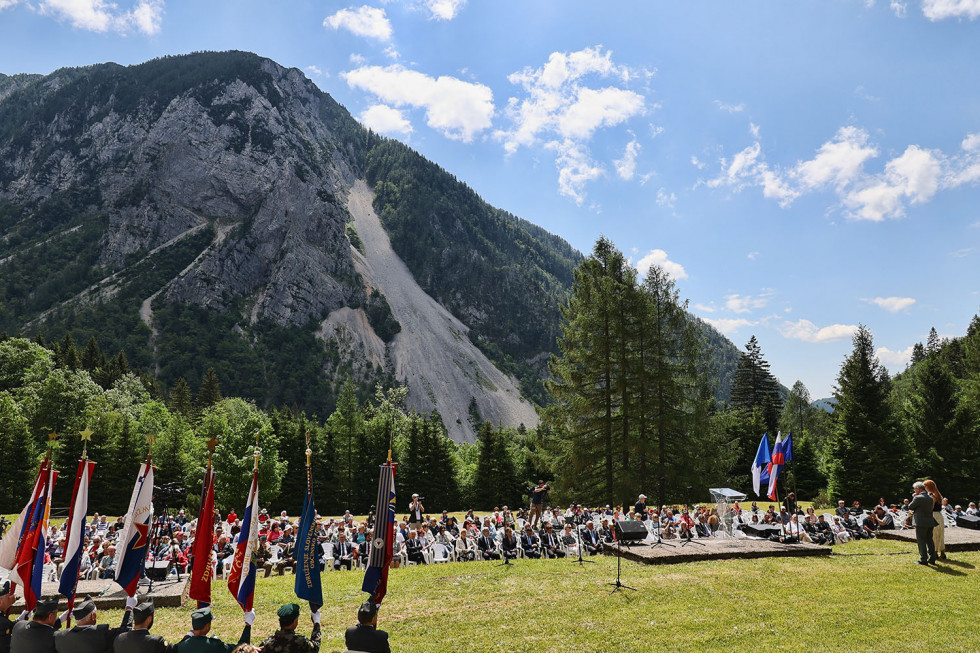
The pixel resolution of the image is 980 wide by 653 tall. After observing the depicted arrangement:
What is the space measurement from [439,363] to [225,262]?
6573 centimetres

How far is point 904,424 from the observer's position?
33531mm

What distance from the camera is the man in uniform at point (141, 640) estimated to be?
17.3ft

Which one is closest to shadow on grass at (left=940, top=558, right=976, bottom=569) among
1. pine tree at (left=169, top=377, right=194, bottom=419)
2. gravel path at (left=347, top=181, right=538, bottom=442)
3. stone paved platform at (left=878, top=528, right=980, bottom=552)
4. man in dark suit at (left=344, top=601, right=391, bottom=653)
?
stone paved platform at (left=878, top=528, right=980, bottom=552)

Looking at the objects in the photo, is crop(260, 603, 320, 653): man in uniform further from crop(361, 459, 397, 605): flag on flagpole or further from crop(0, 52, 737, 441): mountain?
crop(0, 52, 737, 441): mountain

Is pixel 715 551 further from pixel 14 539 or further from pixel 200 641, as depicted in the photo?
pixel 14 539

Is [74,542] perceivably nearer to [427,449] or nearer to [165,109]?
[427,449]

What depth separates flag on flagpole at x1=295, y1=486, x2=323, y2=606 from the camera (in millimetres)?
6980

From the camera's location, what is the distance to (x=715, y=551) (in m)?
14.3

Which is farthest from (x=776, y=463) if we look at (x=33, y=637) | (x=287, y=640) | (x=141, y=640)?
(x=33, y=637)

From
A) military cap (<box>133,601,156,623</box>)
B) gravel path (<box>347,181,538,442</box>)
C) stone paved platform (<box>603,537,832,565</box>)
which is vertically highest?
gravel path (<box>347,181,538,442</box>)

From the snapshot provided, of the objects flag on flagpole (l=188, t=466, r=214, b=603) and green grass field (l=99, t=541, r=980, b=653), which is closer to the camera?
flag on flagpole (l=188, t=466, r=214, b=603)

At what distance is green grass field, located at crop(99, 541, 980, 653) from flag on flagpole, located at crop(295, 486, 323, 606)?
5.37ft

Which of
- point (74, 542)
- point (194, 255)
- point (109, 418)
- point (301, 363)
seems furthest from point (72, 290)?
point (74, 542)

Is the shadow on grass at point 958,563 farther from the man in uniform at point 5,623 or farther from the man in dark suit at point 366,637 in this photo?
the man in uniform at point 5,623
